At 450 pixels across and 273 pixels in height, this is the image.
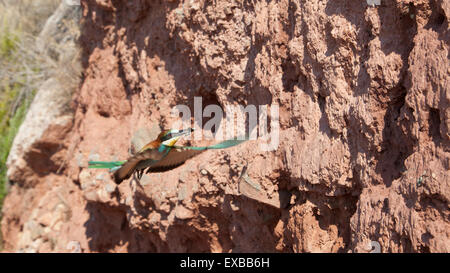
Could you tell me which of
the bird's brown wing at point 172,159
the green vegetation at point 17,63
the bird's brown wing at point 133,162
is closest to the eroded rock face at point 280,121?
the bird's brown wing at point 172,159

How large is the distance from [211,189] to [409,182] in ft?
5.13

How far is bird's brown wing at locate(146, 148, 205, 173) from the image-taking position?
11.0 ft

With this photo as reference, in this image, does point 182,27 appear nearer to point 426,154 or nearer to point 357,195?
point 357,195

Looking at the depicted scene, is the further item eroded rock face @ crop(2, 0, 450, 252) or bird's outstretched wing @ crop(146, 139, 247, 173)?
bird's outstretched wing @ crop(146, 139, 247, 173)

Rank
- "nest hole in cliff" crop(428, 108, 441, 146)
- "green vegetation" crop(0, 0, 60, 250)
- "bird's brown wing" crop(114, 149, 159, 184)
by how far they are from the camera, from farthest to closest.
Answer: "green vegetation" crop(0, 0, 60, 250), "bird's brown wing" crop(114, 149, 159, 184), "nest hole in cliff" crop(428, 108, 441, 146)

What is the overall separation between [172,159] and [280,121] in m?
0.67

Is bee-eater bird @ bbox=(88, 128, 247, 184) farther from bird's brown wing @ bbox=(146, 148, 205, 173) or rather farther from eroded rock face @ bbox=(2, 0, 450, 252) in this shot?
eroded rock face @ bbox=(2, 0, 450, 252)

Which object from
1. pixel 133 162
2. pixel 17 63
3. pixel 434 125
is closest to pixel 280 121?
pixel 133 162

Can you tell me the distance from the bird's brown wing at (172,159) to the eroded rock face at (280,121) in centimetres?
23

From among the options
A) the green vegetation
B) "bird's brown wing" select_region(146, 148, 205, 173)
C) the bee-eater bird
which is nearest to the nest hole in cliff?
the bee-eater bird

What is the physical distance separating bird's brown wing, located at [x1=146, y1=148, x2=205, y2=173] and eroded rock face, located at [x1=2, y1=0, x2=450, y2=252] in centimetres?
23

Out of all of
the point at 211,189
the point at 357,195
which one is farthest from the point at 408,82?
the point at 211,189

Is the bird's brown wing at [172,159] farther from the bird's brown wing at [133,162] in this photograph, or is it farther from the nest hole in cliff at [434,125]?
the nest hole in cliff at [434,125]

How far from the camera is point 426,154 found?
2236mm
